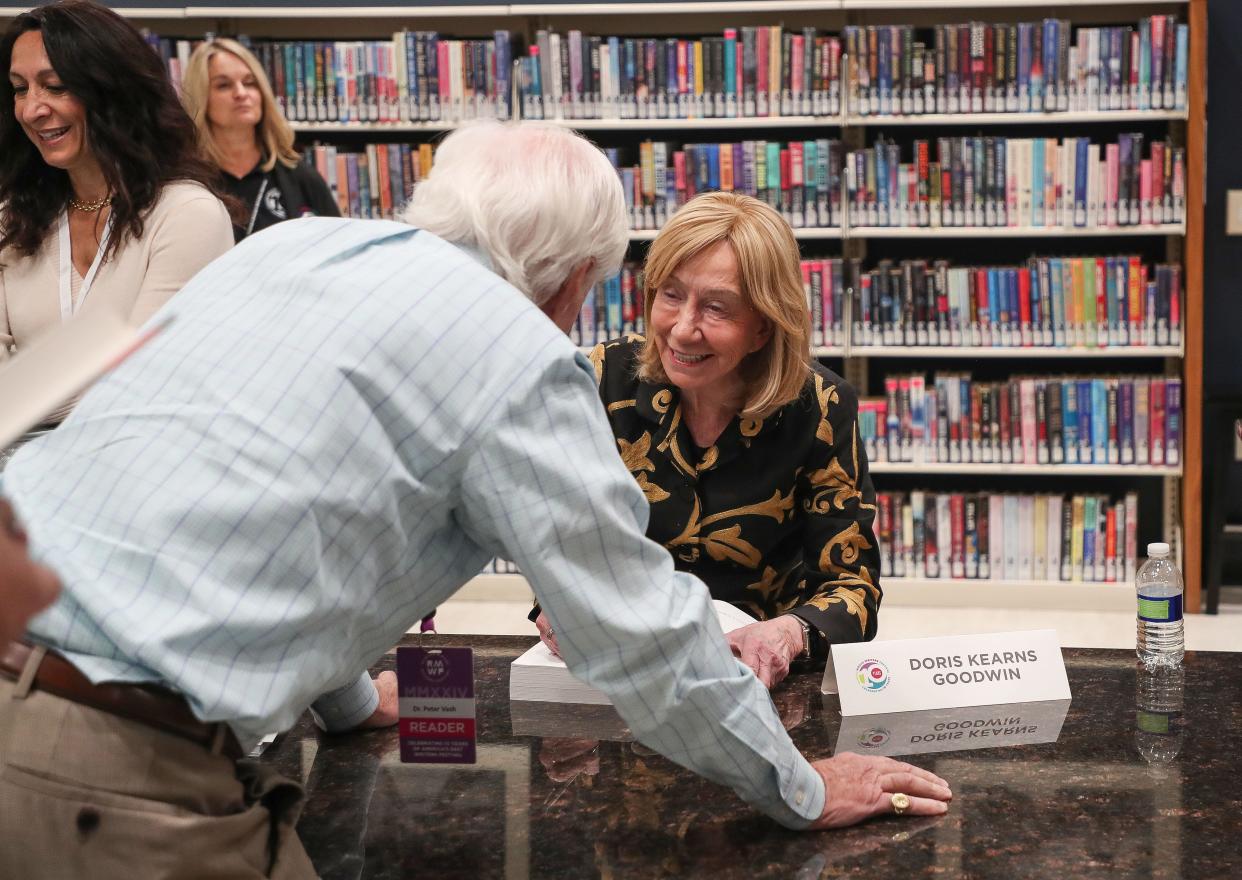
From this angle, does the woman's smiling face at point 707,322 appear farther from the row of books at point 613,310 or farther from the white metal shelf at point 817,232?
the row of books at point 613,310

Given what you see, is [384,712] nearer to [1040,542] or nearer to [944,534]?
[944,534]

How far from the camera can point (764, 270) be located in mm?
2195

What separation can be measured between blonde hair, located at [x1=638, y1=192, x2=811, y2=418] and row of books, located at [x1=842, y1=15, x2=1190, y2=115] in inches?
108

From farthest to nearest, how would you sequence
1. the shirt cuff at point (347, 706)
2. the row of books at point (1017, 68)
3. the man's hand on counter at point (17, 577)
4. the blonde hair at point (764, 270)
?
the row of books at point (1017, 68)
the blonde hair at point (764, 270)
the shirt cuff at point (347, 706)
the man's hand on counter at point (17, 577)

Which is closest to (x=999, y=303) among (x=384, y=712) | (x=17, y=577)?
(x=384, y=712)

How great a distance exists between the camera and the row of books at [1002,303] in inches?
186

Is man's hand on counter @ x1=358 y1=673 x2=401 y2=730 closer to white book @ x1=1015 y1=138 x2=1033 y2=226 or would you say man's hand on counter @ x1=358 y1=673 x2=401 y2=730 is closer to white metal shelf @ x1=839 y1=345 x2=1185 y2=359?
white metal shelf @ x1=839 y1=345 x2=1185 y2=359

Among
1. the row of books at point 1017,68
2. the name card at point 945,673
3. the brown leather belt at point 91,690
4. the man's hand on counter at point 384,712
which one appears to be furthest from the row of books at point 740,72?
the brown leather belt at point 91,690

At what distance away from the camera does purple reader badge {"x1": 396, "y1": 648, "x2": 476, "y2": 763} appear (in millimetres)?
1524

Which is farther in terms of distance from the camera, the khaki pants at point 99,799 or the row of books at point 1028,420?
the row of books at point 1028,420

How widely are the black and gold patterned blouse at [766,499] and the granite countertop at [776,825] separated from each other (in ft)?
1.42

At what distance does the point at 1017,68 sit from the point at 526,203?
3.81 m

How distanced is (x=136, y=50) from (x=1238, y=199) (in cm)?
386

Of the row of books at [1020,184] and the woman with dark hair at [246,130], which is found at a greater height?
the woman with dark hair at [246,130]
